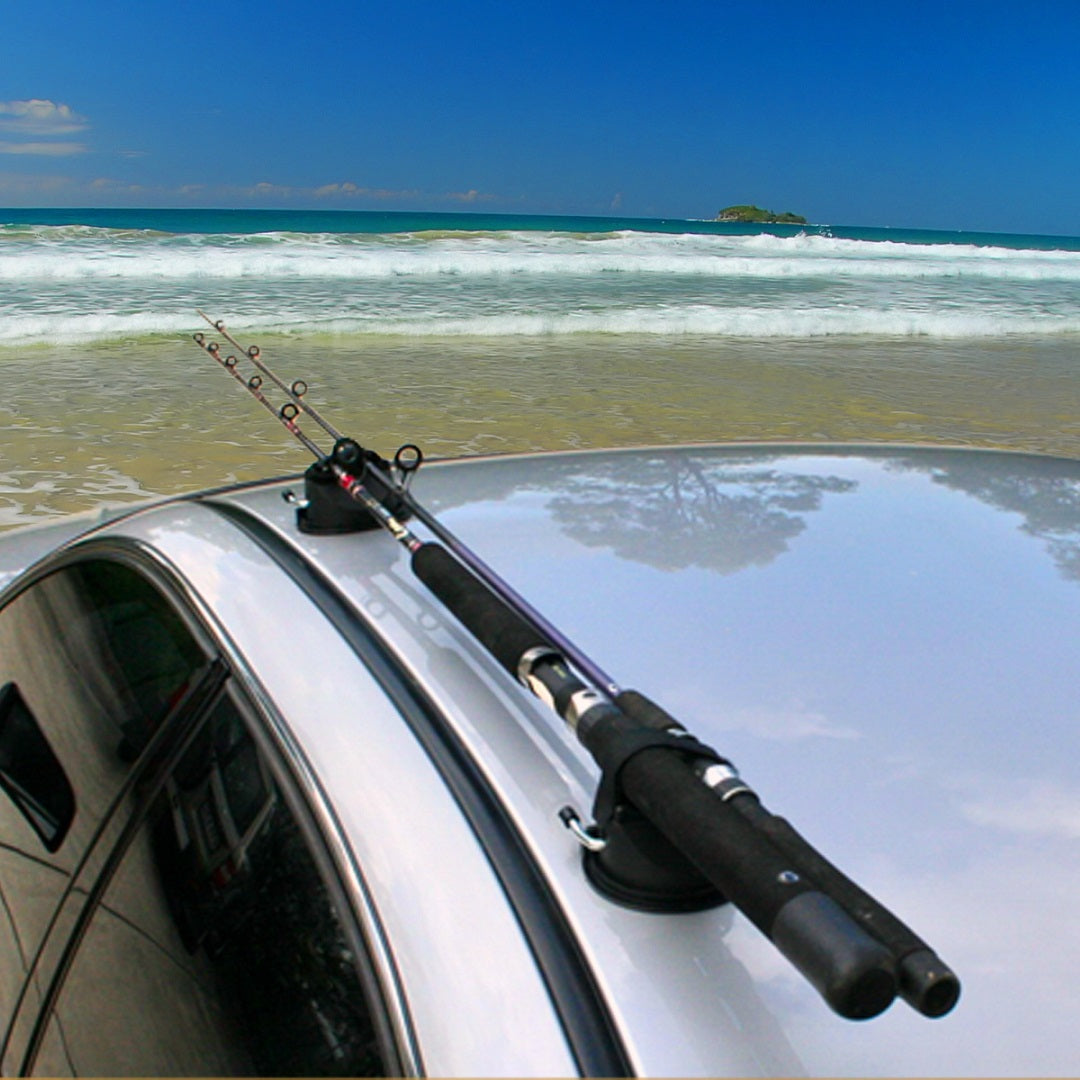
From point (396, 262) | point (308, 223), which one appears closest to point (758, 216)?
Answer: point (308, 223)

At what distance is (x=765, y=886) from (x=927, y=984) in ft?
0.32

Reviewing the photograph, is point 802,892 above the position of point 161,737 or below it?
above

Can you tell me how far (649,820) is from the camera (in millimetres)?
700

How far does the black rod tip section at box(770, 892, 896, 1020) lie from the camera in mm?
537

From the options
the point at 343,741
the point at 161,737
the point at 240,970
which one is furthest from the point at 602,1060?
the point at 161,737

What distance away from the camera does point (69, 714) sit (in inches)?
56.2

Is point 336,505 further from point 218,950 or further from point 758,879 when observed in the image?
point 758,879

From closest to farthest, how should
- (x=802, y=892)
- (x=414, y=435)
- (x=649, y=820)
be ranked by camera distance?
(x=802, y=892) < (x=649, y=820) < (x=414, y=435)

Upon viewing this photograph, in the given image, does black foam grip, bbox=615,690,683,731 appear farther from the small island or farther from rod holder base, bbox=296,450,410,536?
the small island

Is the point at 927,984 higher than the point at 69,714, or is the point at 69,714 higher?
the point at 927,984

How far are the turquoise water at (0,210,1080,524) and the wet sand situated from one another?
0.03 m

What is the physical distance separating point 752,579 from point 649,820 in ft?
1.81

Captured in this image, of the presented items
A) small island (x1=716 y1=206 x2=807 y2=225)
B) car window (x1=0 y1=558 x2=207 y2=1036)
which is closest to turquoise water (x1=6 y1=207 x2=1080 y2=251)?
small island (x1=716 y1=206 x2=807 y2=225)

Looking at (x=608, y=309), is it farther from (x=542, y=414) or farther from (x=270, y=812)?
(x=270, y=812)
